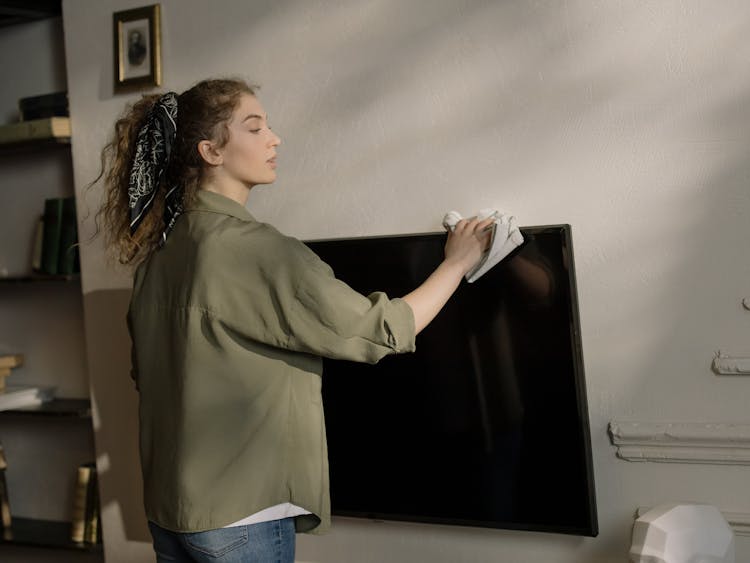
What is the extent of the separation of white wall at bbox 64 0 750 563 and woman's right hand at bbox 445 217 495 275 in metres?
0.35

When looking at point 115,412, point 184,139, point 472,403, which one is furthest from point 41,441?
point 184,139

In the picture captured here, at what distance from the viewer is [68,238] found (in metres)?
3.10

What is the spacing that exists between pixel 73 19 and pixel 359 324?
179 centimetres

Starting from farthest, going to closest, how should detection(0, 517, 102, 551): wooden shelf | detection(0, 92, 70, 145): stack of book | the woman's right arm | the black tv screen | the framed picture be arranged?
detection(0, 517, 102, 551): wooden shelf < detection(0, 92, 70, 145): stack of book < the framed picture < the black tv screen < the woman's right arm

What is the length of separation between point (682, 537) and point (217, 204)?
1.21m

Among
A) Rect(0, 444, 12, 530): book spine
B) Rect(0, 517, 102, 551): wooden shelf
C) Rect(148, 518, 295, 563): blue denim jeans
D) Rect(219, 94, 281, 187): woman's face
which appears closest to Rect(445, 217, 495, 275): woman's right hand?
Rect(219, 94, 281, 187): woman's face

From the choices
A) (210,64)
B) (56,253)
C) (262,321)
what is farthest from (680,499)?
(56,253)

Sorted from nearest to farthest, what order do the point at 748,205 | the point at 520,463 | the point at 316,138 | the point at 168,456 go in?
the point at 168,456 → the point at 748,205 → the point at 520,463 → the point at 316,138

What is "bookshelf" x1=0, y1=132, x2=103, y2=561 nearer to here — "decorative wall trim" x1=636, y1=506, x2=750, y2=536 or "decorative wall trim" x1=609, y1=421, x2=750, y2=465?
"decorative wall trim" x1=609, y1=421, x2=750, y2=465

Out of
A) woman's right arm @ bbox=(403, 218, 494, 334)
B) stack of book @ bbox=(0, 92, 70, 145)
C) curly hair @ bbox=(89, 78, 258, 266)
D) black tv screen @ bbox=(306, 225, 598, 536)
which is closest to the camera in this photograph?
woman's right arm @ bbox=(403, 218, 494, 334)

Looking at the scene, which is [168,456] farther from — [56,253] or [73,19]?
[73,19]

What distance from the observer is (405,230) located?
2508 mm

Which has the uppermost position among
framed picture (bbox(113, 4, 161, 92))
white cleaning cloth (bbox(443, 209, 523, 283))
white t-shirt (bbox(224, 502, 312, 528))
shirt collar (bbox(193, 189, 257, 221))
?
framed picture (bbox(113, 4, 161, 92))

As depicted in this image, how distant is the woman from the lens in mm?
1714
